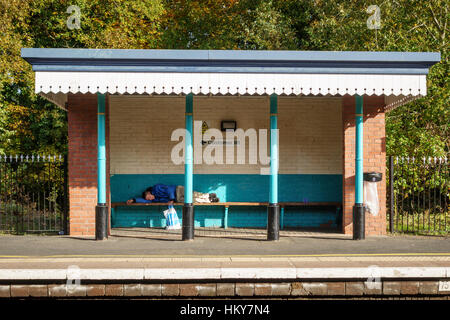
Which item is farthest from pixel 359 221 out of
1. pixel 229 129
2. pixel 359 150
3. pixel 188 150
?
pixel 229 129

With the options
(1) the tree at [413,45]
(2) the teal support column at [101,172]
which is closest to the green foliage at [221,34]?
(1) the tree at [413,45]

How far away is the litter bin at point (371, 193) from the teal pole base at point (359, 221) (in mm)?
319

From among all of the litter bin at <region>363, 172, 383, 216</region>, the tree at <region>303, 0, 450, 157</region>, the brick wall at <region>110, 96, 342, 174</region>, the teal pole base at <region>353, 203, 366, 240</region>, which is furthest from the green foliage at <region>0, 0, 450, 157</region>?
the teal pole base at <region>353, 203, 366, 240</region>

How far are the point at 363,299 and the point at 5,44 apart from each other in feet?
48.8

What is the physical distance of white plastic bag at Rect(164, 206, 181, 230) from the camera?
9.70 meters

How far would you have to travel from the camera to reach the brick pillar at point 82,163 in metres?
8.65

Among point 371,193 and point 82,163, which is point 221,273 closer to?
point 371,193

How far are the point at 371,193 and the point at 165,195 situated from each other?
14.7 ft

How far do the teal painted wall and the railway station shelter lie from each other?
0.02 metres

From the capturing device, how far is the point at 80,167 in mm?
8664

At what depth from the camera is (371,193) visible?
27.8 feet

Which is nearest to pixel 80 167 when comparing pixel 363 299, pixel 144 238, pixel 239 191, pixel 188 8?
pixel 144 238

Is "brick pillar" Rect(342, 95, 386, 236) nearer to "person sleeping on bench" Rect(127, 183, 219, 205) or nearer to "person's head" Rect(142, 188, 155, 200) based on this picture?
"person sleeping on bench" Rect(127, 183, 219, 205)
